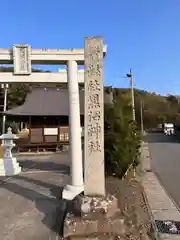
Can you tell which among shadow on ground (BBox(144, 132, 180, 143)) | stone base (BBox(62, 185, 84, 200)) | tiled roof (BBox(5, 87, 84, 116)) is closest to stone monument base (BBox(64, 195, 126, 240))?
stone base (BBox(62, 185, 84, 200))

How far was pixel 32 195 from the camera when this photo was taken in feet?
24.5

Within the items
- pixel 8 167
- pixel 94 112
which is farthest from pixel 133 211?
pixel 8 167

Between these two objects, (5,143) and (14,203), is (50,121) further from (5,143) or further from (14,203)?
(14,203)

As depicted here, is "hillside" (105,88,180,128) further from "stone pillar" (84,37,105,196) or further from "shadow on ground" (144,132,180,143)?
"stone pillar" (84,37,105,196)

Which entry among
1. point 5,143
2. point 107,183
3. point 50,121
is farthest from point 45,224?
point 50,121

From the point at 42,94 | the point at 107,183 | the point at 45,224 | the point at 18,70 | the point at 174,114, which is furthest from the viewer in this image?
the point at 174,114

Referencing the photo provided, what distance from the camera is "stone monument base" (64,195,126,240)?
4.98 m

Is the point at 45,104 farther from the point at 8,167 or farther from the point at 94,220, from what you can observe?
the point at 94,220

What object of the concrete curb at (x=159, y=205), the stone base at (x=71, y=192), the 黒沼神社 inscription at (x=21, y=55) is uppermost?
the 黒沼神社 inscription at (x=21, y=55)

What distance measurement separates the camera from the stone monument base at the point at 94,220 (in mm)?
4984

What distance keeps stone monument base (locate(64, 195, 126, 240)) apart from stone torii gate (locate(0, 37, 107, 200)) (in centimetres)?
38

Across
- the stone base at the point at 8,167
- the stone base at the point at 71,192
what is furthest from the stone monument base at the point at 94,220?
the stone base at the point at 8,167

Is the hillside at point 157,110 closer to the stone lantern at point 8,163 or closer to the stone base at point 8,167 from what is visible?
the stone lantern at point 8,163

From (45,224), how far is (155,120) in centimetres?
7404
